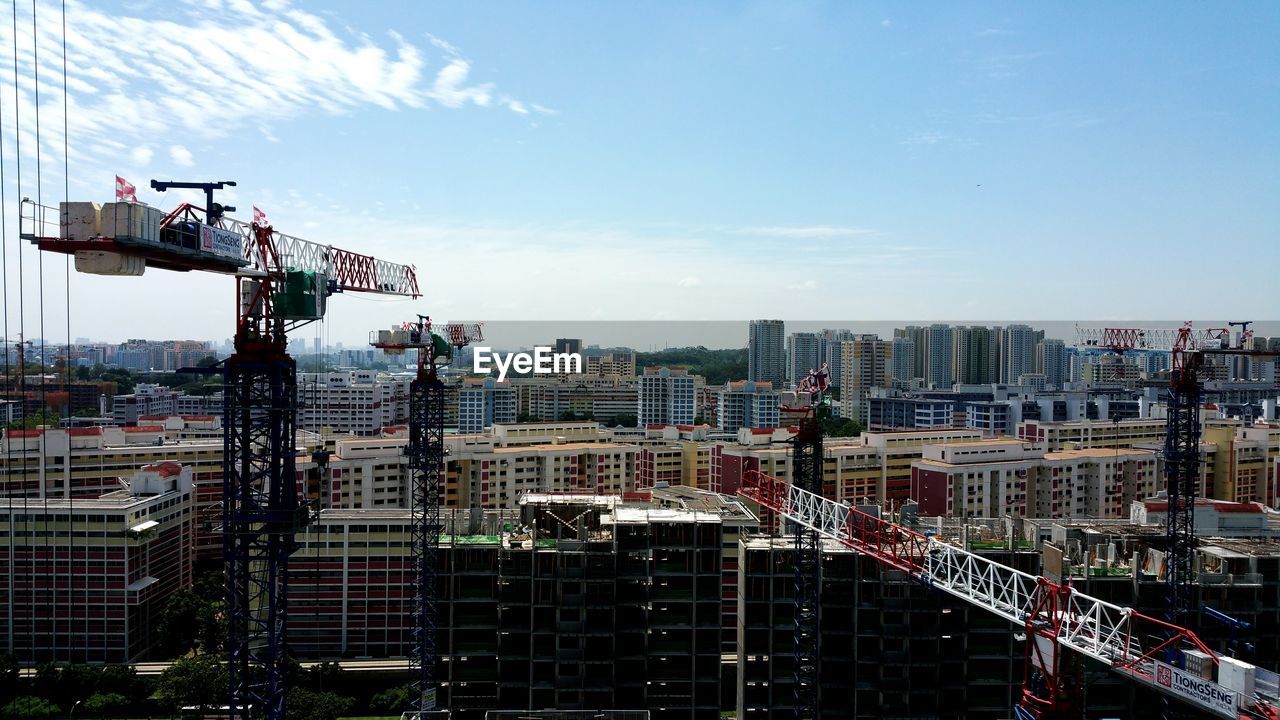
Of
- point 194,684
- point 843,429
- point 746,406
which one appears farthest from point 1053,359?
point 194,684

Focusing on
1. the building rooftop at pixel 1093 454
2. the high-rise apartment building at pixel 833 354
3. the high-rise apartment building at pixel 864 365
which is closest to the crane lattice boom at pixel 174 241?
the building rooftop at pixel 1093 454

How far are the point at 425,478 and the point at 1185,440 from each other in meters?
13.4

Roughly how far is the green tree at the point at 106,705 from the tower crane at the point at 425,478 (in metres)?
5.58

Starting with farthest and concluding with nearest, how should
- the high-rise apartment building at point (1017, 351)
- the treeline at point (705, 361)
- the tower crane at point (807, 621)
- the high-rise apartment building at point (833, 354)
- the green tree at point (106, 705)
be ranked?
1. the treeline at point (705, 361)
2. the high-rise apartment building at point (1017, 351)
3. the high-rise apartment building at point (833, 354)
4. the green tree at point (106, 705)
5. the tower crane at point (807, 621)

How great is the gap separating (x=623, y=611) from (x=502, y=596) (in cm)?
178

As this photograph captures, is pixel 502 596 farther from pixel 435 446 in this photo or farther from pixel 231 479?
pixel 231 479

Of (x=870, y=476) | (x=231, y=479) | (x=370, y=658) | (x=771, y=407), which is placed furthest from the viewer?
(x=771, y=407)

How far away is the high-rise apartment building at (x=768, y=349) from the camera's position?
78375 millimetres

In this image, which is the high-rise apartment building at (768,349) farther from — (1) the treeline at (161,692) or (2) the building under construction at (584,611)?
(2) the building under construction at (584,611)

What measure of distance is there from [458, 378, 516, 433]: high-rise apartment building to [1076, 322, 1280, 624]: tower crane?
37.5m

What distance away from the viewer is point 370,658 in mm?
19766

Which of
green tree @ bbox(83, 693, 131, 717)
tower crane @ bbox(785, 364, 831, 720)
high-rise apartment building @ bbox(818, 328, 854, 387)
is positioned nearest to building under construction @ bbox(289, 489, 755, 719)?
tower crane @ bbox(785, 364, 831, 720)

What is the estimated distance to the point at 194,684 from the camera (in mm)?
15703

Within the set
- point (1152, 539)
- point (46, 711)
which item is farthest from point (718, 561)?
point (46, 711)
